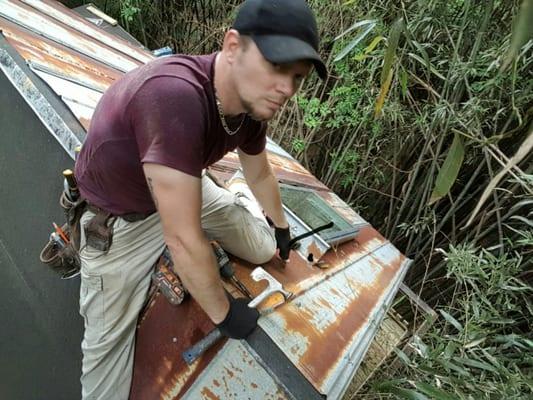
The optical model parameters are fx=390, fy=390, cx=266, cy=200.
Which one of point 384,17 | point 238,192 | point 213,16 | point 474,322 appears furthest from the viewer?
point 213,16

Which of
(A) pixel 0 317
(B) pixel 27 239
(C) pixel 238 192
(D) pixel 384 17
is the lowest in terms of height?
(A) pixel 0 317

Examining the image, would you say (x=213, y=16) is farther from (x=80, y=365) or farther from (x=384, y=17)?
(x=80, y=365)

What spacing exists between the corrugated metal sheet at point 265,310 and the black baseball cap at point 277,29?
0.85m

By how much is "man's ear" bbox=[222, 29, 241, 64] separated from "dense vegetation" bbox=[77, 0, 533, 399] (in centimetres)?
57

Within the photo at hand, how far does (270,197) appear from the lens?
185 centimetres

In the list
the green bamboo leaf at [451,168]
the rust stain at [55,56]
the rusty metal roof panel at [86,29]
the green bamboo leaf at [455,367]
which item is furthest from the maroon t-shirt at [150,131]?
the rusty metal roof panel at [86,29]

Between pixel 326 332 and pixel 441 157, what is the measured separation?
1565 millimetres

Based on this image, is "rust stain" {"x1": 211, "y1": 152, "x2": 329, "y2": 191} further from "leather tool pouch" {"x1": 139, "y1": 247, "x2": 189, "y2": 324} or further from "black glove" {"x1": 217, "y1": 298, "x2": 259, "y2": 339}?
"black glove" {"x1": 217, "y1": 298, "x2": 259, "y2": 339}

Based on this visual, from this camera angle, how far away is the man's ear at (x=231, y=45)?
3.91 feet

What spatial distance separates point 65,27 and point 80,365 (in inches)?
119

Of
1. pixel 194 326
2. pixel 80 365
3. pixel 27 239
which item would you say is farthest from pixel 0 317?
pixel 194 326

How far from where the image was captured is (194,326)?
1415 millimetres

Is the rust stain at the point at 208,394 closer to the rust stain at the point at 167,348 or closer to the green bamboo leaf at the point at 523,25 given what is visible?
the rust stain at the point at 167,348

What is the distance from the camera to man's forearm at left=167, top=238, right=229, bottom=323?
1192 millimetres
